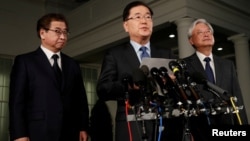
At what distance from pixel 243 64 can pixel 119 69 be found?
5433 mm

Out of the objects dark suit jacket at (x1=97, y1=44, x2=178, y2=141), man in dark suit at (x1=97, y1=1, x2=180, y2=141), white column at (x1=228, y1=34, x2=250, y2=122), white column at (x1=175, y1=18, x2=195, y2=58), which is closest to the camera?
dark suit jacket at (x1=97, y1=44, x2=178, y2=141)

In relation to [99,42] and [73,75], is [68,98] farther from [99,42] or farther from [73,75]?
[99,42]

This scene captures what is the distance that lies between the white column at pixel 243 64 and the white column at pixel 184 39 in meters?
1.58

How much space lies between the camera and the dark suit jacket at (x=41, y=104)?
195 centimetres

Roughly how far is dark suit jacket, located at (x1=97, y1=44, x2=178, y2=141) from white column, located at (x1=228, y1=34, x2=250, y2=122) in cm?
500

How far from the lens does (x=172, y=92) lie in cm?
129

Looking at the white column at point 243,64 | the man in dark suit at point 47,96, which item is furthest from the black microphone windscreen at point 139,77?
the white column at point 243,64

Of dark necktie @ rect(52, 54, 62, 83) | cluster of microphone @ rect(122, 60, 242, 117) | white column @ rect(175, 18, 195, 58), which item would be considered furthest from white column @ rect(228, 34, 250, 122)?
cluster of microphone @ rect(122, 60, 242, 117)

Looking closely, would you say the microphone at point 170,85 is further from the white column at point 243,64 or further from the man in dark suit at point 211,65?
the white column at point 243,64

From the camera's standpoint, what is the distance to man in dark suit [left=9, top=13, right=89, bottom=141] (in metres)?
1.96

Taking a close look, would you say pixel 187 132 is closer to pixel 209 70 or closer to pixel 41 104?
pixel 209 70

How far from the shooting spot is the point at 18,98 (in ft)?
6.45

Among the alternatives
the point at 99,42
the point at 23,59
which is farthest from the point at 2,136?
the point at 23,59

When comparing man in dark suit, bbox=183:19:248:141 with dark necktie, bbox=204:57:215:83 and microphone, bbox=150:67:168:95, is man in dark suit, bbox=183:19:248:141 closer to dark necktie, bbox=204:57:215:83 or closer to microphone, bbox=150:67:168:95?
dark necktie, bbox=204:57:215:83
